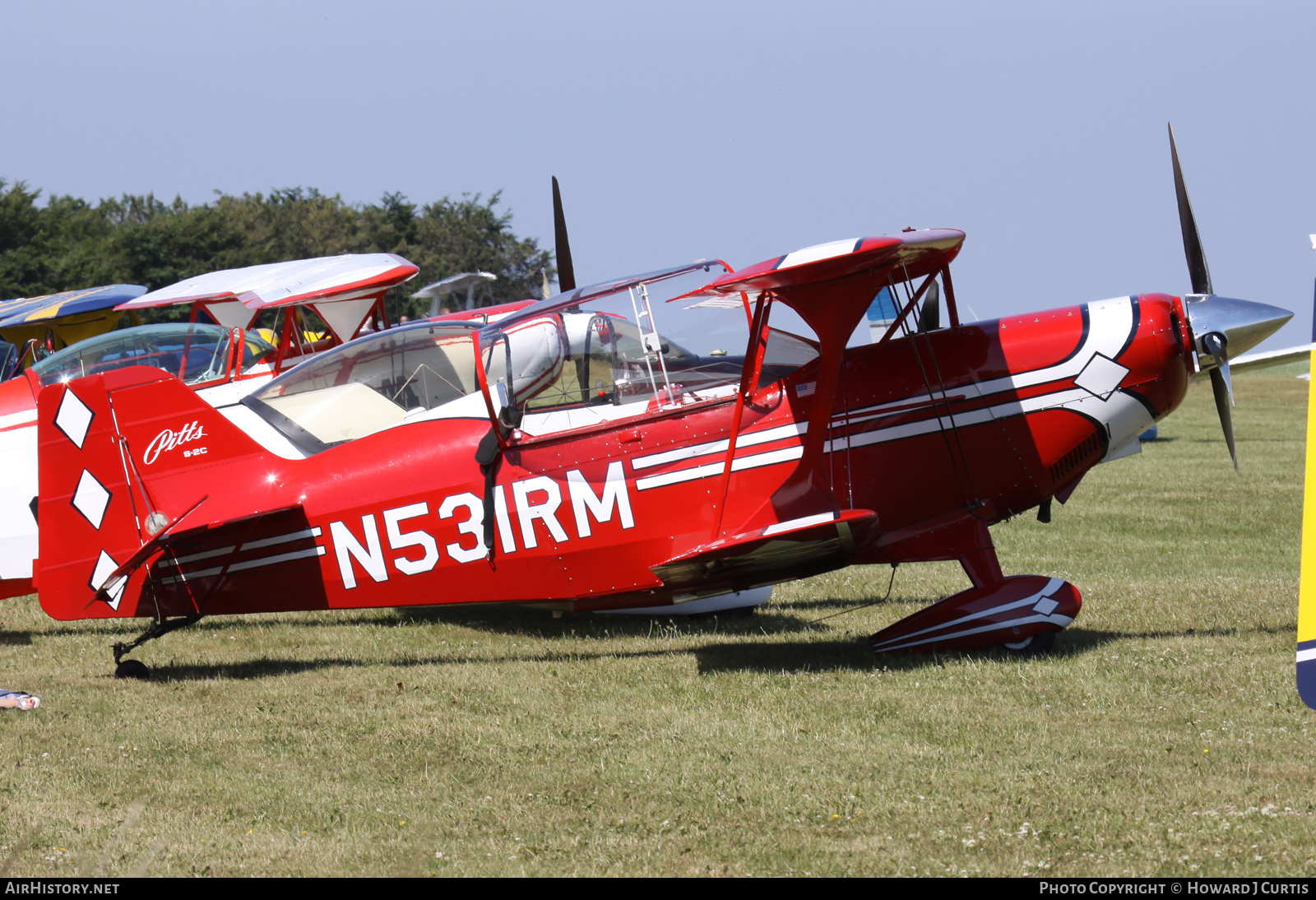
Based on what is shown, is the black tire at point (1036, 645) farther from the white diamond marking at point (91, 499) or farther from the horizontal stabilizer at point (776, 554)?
the white diamond marking at point (91, 499)

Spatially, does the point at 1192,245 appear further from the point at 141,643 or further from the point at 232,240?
the point at 232,240

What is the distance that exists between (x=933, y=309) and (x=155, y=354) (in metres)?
8.31

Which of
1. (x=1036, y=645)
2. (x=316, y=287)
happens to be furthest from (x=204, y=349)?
(x=1036, y=645)

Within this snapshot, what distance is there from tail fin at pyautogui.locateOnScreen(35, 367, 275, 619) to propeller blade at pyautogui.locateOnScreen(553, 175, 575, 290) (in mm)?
6623

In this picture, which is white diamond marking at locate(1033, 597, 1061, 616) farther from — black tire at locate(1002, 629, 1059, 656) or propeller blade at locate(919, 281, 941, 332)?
propeller blade at locate(919, 281, 941, 332)

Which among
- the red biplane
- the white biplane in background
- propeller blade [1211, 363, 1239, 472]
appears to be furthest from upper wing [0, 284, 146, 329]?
propeller blade [1211, 363, 1239, 472]

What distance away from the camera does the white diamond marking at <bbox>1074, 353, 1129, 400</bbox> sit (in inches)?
281

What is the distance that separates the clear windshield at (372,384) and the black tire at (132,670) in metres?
1.80

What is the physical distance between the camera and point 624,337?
7.50 m

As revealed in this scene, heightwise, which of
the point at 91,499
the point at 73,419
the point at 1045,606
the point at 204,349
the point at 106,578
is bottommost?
the point at 1045,606

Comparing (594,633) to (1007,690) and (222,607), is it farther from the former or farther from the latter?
(1007,690)

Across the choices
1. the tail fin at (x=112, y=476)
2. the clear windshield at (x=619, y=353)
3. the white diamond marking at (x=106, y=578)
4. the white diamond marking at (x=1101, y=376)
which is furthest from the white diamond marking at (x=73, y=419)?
the white diamond marking at (x=1101, y=376)

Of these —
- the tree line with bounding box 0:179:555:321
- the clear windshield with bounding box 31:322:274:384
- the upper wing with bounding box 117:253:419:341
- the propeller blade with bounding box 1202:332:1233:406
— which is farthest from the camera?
the tree line with bounding box 0:179:555:321

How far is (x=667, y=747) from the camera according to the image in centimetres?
590
